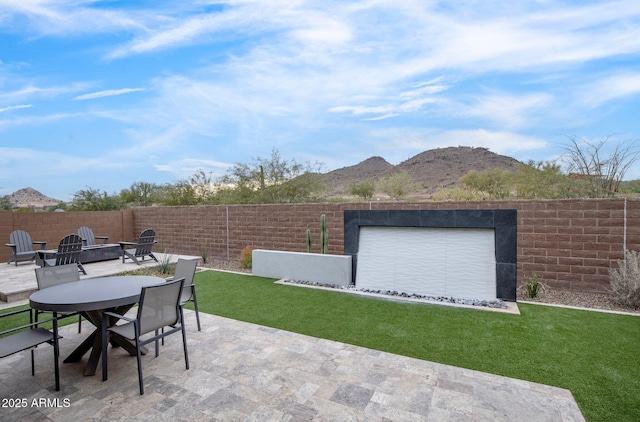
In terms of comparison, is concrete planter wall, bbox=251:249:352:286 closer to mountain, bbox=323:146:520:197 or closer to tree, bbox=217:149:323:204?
tree, bbox=217:149:323:204

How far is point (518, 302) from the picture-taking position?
17.5ft

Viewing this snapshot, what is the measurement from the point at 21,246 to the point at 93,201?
7.02m

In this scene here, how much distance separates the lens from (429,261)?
5965 millimetres

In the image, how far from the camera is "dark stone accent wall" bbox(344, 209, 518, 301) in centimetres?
542

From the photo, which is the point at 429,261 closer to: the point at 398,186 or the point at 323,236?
the point at 323,236

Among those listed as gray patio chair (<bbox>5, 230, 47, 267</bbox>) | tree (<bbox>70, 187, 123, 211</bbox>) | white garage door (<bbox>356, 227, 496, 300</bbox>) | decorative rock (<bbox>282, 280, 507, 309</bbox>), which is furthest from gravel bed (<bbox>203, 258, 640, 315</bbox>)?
tree (<bbox>70, 187, 123, 211</bbox>)

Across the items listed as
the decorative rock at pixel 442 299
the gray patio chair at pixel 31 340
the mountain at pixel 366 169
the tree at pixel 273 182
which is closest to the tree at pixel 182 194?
the tree at pixel 273 182

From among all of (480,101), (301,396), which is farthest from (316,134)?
(301,396)

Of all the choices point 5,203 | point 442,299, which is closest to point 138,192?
point 5,203

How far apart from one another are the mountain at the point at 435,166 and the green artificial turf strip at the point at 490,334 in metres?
18.7

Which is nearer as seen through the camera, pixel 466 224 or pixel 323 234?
pixel 466 224

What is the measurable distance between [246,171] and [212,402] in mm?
11733

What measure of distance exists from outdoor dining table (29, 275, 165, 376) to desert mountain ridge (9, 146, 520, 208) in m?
20.3

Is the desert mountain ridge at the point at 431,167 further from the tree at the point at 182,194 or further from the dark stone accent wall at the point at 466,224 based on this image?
the dark stone accent wall at the point at 466,224
